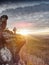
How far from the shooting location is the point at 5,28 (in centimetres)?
286

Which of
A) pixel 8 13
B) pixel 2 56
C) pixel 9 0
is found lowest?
pixel 2 56

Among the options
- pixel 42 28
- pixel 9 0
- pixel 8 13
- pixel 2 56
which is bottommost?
pixel 2 56

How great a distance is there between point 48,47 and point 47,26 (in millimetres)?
333

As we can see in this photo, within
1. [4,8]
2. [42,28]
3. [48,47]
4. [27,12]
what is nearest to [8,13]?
[4,8]

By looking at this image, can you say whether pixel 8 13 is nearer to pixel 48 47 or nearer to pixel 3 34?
pixel 3 34

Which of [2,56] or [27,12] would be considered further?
[27,12]

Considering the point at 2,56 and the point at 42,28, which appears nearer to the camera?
the point at 2,56

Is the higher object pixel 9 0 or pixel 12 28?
pixel 9 0

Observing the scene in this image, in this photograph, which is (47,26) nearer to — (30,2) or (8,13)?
(30,2)

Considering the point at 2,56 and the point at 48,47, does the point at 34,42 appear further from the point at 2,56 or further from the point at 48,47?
the point at 2,56

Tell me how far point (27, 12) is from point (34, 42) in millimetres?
497

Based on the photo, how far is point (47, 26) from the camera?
9.69 ft

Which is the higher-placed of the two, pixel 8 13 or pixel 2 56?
pixel 8 13

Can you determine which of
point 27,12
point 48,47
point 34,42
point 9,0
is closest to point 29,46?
point 34,42
